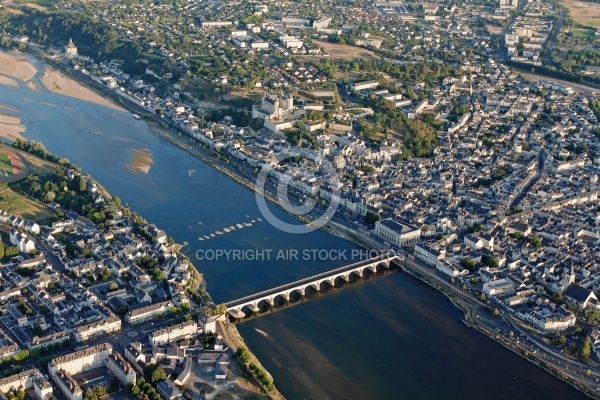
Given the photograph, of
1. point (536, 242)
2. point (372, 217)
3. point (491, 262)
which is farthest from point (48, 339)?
point (536, 242)

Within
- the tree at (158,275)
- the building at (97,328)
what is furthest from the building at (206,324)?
the tree at (158,275)

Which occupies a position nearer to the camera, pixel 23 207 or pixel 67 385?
pixel 67 385

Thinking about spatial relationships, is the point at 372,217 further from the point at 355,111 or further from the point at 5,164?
the point at 5,164

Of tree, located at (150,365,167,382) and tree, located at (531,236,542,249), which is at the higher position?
tree, located at (531,236,542,249)

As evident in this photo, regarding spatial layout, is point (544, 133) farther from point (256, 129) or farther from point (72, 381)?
point (72, 381)

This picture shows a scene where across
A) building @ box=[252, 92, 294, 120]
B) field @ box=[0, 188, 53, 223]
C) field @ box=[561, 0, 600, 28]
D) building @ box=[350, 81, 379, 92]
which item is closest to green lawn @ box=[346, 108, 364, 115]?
building @ box=[350, 81, 379, 92]

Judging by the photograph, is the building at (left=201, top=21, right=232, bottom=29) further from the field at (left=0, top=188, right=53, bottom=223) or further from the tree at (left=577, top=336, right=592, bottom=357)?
the tree at (left=577, top=336, right=592, bottom=357)

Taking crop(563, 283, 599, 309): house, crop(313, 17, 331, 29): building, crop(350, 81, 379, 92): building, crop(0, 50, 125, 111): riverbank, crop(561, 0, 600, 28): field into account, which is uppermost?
crop(561, 0, 600, 28): field
